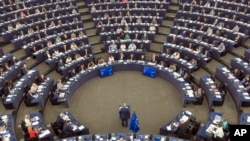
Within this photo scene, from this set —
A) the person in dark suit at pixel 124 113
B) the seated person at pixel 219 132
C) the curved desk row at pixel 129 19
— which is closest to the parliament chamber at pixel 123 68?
the seated person at pixel 219 132

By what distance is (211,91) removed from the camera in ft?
73.9

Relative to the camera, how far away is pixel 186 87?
2338cm

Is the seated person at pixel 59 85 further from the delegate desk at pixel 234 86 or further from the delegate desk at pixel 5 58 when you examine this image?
the delegate desk at pixel 234 86

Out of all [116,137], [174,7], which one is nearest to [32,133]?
[116,137]

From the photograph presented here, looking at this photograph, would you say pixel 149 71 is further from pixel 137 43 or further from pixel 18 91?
pixel 18 91

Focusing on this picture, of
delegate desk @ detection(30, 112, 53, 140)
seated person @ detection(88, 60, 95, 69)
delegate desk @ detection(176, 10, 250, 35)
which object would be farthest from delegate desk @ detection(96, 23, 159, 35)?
delegate desk @ detection(30, 112, 53, 140)

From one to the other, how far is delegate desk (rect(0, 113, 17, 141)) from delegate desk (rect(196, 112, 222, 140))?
10.6m

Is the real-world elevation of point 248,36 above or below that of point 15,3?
below

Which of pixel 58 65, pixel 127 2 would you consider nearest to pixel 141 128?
pixel 58 65

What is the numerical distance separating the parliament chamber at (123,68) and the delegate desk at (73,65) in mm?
80

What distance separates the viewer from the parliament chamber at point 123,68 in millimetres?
20641

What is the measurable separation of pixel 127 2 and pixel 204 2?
761 centimetres

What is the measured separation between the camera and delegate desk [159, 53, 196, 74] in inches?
995

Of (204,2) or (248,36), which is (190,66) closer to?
(248,36)
